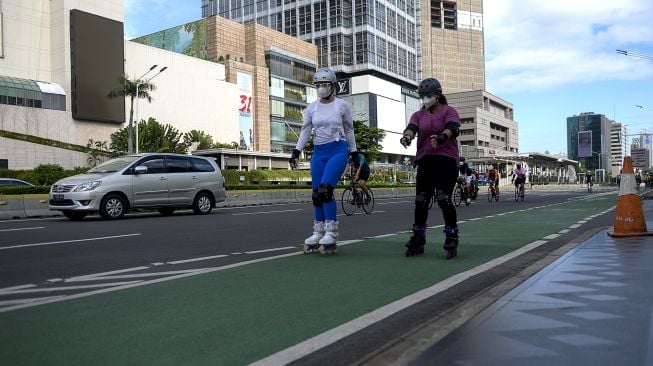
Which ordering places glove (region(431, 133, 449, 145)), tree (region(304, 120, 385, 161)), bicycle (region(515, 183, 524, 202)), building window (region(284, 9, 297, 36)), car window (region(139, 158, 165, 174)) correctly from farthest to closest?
building window (region(284, 9, 297, 36))
tree (region(304, 120, 385, 161))
bicycle (region(515, 183, 524, 202))
car window (region(139, 158, 165, 174))
glove (region(431, 133, 449, 145))

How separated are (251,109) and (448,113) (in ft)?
256

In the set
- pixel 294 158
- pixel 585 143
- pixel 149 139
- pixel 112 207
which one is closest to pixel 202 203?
pixel 112 207

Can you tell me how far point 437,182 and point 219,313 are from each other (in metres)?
3.33

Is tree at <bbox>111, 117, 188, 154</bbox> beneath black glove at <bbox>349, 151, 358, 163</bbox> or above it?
above

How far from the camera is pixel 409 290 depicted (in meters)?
4.37

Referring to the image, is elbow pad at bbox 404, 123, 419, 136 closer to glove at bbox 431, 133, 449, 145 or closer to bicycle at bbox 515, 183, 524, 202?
glove at bbox 431, 133, 449, 145

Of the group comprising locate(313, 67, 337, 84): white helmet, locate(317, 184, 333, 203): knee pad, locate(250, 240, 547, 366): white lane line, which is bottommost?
locate(250, 240, 547, 366): white lane line

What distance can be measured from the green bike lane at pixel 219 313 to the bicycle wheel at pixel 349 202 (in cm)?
888

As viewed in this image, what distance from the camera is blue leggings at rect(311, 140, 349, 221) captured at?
6461mm

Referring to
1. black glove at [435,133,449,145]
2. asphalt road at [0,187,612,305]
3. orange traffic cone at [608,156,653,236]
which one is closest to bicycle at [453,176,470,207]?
asphalt road at [0,187,612,305]

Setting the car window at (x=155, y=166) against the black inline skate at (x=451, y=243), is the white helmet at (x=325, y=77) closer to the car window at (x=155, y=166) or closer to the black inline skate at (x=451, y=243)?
the black inline skate at (x=451, y=243)

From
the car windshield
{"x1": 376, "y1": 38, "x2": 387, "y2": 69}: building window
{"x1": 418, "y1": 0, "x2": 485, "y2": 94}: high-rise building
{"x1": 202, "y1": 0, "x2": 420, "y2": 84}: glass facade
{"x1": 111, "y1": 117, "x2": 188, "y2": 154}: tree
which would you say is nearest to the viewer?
the car windshield

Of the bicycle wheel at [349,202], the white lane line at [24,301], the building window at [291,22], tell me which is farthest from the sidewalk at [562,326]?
the building window at [291,22]

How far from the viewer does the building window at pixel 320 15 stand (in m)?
96.1
